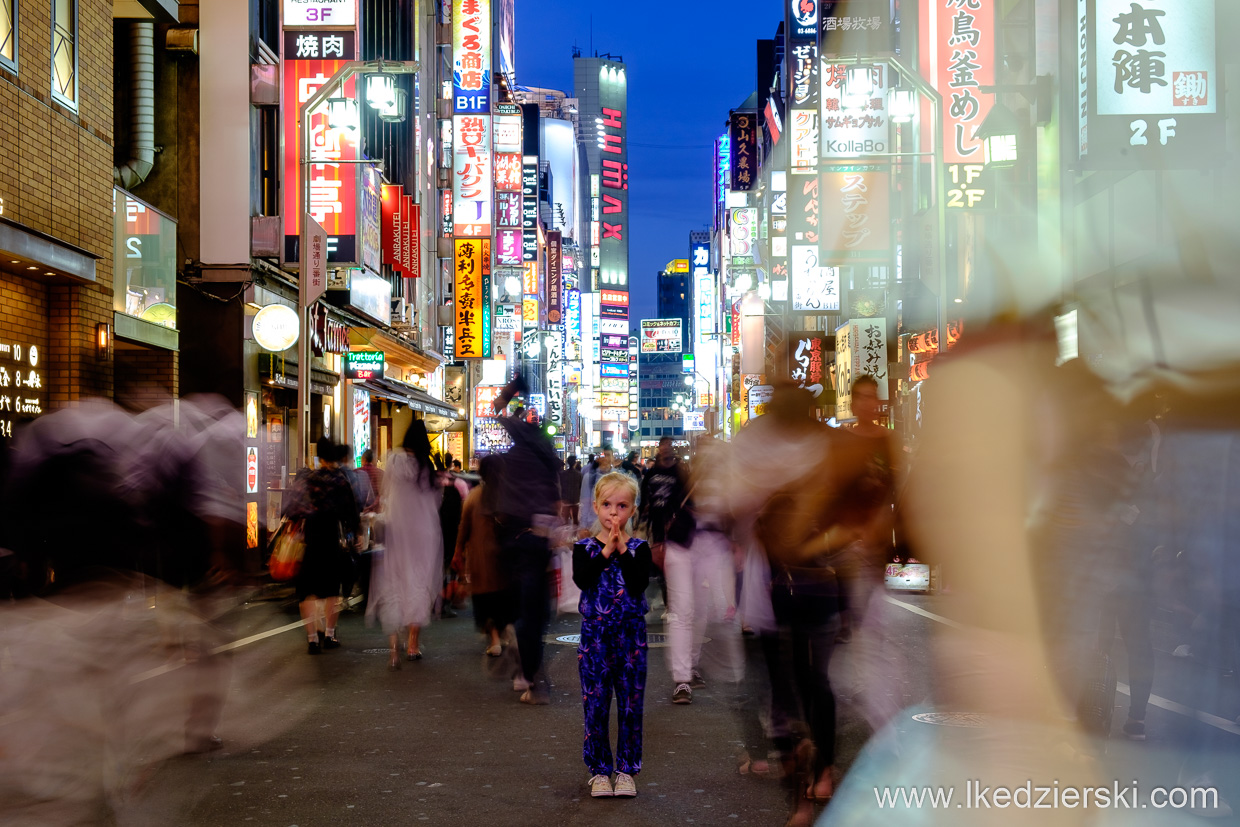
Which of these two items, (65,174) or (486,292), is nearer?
(65,174)

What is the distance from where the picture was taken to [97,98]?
14.7 m

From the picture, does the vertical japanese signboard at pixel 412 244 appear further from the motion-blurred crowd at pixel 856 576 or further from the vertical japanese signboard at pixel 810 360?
the motion-blurred crowd at pixel 856 576

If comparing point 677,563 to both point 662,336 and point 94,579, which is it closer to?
point 94,579

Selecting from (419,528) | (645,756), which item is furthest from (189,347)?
(645,756)

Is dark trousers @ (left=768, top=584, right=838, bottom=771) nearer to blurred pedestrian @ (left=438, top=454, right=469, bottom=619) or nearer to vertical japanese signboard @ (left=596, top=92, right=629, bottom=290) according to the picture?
blurred pedestrian @ (left=438, top=454, right=469, bottom=619)

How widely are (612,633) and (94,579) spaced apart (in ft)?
7.82

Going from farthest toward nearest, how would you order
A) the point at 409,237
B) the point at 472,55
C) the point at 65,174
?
the point at 472,55, the point at 409,237, the point at 65,174

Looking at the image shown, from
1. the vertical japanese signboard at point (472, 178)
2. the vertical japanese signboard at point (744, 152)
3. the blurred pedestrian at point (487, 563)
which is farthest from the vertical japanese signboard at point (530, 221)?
the blurred pedestrian at point (487, 563)

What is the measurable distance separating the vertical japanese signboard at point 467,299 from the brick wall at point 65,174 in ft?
87.6

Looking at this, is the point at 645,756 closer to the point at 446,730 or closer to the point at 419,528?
the point at 446,730

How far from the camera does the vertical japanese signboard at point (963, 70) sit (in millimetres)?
21031

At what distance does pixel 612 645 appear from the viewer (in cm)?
604

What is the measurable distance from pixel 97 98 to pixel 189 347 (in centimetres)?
715

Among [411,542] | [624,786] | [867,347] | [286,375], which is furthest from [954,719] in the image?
[867,347]
